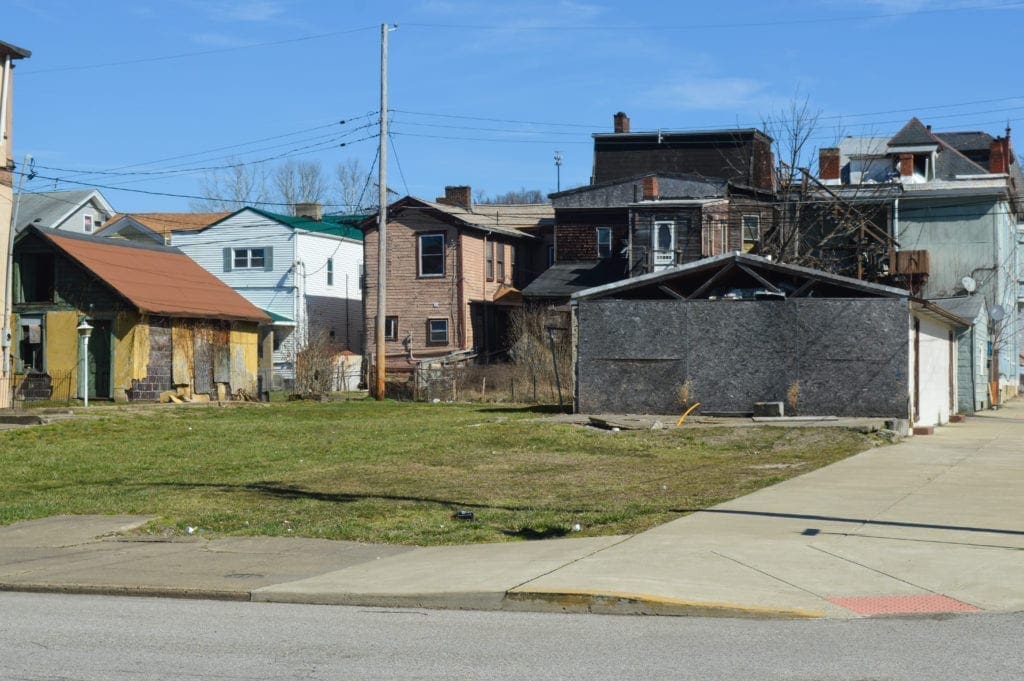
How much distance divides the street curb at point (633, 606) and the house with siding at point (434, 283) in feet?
143

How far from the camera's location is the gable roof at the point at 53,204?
227ft

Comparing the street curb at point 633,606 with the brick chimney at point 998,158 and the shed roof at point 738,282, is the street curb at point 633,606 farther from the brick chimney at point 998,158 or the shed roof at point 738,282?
the brick chimney at point 998,158

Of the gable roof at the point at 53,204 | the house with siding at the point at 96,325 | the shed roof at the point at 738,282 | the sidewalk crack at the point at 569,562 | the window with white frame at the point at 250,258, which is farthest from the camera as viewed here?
the gable roof at the point at 53,204

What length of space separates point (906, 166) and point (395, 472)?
3345 centimetres

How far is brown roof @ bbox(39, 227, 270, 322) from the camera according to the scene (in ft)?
131

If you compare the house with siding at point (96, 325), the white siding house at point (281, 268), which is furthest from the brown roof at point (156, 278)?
the white siding house at point (281, 268)

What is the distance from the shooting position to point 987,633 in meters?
8.41

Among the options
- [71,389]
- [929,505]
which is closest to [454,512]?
[929,505]

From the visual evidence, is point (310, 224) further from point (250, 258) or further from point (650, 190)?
point (650, 190)

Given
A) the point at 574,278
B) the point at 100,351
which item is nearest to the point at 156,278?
the point at 100,351

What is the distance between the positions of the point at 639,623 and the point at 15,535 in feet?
27.5

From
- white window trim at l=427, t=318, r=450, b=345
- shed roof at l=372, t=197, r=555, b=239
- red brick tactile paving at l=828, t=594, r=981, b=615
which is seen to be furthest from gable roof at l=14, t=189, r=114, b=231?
red brick tactile paving at l=828, t=594, r=981, b=615

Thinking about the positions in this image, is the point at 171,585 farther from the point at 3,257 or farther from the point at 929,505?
the point at 3,257

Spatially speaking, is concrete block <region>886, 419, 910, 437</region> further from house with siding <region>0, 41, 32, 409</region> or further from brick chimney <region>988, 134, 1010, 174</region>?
brick chimney <region>988, 134, 1010, 174</region>
